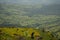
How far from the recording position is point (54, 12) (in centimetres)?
407

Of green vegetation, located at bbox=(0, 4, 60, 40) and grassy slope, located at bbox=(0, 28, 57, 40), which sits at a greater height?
green vegetation, located at bbox=(0, 4, 60, 40)

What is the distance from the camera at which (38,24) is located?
4043mm

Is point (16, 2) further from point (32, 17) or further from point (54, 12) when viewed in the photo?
point (54, 12)

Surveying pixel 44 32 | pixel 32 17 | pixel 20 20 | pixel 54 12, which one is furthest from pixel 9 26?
pixel 54 12

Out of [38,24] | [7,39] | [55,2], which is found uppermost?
[55,2]

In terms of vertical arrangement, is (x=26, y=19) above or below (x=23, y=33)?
above

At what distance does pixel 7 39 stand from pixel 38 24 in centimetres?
79

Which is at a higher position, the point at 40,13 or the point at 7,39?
the point at 40,13

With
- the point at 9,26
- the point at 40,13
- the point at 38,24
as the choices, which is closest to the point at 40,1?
the point at 40,13

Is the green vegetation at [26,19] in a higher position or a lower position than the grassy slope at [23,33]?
higher

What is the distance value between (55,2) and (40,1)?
1.15 ft

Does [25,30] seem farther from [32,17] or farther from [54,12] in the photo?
[54,12]

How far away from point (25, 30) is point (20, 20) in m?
0.27

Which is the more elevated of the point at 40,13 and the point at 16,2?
the point at 16,2
